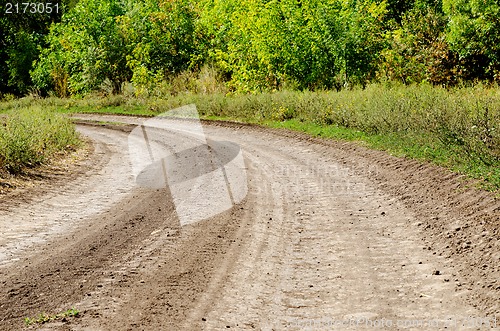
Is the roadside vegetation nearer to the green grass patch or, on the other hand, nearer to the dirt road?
the dirt road

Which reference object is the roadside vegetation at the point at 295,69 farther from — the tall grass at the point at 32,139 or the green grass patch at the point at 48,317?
the green grass patch at the point at 48,317

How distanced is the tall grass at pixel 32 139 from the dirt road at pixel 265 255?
1581mm

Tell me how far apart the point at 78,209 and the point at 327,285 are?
5.59m

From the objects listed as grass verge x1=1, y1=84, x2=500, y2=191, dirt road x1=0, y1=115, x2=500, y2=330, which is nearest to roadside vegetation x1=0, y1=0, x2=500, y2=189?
grass verge x1=1, y1=84, x2=500, y2=191

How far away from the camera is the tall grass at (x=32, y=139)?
12.7m

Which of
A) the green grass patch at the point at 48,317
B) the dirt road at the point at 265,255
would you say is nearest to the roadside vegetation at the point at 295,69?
the dirt road at the point at 265,255

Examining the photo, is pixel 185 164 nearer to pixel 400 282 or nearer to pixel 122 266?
pixel 122 266

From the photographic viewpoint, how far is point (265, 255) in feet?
22.5

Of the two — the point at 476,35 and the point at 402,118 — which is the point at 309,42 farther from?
the point at 402,118

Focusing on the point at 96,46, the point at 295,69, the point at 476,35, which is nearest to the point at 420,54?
the point at 476,35

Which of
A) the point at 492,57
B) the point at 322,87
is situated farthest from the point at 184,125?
the point at 492,57

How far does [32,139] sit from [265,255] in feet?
31.0

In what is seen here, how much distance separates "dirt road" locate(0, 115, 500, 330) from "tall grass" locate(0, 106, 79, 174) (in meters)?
1.58

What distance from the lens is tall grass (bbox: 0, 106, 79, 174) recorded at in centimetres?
1275
